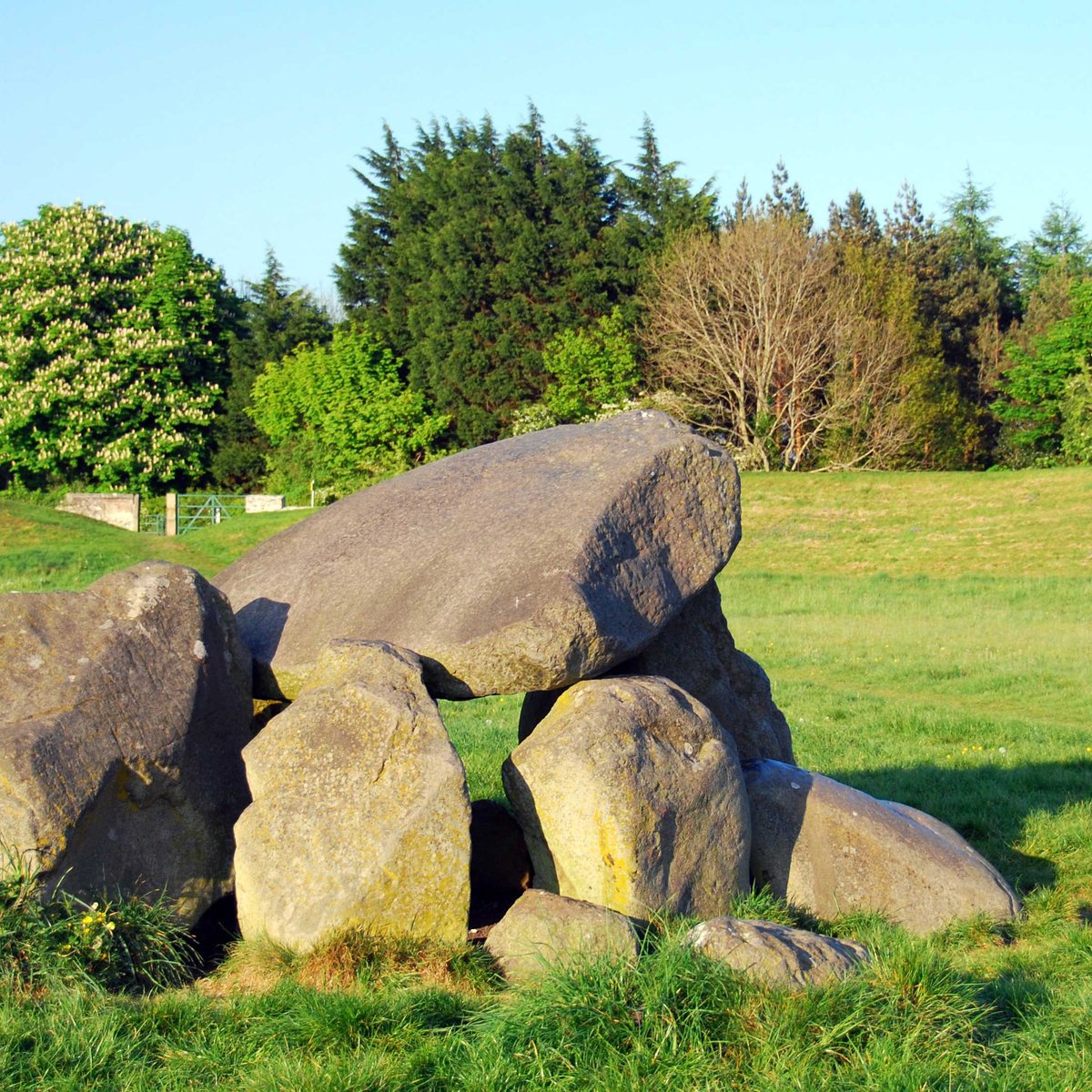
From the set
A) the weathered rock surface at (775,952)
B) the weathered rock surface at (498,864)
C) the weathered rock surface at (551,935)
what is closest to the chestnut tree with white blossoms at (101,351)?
the weathered rock surface at (498,864)

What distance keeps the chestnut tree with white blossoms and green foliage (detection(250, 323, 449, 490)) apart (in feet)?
11.0

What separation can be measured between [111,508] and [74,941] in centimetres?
3991

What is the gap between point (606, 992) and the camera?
4.77 meters

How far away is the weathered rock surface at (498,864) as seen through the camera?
7.26 m

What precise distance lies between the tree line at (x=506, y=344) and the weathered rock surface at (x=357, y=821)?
38.3 metres

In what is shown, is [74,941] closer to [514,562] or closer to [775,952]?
[514,562]

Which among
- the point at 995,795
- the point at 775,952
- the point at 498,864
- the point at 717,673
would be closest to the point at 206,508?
the point at 995,795

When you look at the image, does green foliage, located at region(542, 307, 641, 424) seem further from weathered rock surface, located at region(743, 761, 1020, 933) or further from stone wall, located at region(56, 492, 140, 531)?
weathered rock surface, located at region(743, 761, 1020, 933)


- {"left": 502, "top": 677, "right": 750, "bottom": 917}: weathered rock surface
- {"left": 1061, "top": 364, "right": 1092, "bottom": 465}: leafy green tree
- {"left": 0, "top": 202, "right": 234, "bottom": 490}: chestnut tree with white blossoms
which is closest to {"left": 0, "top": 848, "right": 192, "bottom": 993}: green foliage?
{"left": 502, "top": 677, "right": 750, "bottom": 917}: weathered rock surface

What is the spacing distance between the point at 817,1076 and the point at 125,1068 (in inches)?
98.3

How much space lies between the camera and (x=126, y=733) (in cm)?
601

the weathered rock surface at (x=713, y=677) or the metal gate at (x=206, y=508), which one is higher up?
the metal gate at (x=206, y=508)

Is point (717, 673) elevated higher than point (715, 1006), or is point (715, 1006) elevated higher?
point (717, 673)

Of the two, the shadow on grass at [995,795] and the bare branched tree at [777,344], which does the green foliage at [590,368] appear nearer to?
the bare branched tree at [777,344]
